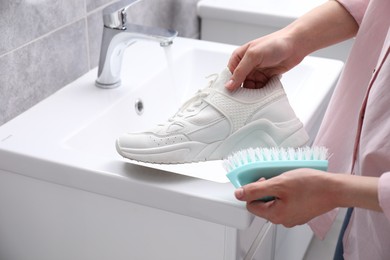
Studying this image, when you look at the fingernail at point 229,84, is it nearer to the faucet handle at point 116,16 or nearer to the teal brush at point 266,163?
the teal brush at point 266,163

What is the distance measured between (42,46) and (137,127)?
235 millimetres

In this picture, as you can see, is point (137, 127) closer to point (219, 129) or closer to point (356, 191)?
point (219, 129)

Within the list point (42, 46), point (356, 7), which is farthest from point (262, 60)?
point (42, 46)

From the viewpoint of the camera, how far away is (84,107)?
1.11 meters

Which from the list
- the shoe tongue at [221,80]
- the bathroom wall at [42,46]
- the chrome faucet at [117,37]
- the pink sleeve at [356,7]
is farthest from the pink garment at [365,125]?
the bathroom wall at [42,46]

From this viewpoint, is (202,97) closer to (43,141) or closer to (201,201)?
(201,201)

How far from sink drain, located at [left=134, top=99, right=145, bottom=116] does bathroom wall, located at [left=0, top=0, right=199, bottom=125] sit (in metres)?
0.14

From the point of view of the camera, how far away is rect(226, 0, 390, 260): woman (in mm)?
758

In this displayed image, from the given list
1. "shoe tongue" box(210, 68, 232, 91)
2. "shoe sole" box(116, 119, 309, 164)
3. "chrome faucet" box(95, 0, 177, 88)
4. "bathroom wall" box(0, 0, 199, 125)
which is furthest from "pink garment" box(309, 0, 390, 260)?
"bathroom wall" box(0, 0, 199, 125)

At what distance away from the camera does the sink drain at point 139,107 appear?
120 cm

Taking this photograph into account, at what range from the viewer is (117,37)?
1.14 metres

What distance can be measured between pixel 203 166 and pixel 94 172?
242 mm

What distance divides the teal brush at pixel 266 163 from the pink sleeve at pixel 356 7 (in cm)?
28

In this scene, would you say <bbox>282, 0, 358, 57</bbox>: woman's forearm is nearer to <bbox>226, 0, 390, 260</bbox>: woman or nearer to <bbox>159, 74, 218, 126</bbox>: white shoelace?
<bbox>226, 0, 390, 260</bbox>: woman
